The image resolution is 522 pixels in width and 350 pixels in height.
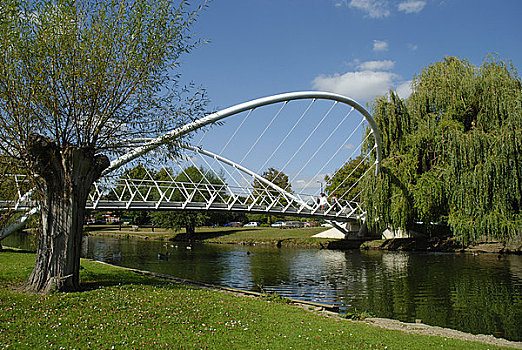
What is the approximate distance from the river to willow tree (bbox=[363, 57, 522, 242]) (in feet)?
9.67

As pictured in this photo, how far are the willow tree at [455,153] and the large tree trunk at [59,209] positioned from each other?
21.2 metres

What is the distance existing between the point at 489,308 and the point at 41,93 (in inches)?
566

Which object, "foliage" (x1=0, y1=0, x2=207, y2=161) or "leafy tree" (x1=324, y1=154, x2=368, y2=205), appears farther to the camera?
"leafy tree" (x1=324, y1=154, x2=368, y2=205)

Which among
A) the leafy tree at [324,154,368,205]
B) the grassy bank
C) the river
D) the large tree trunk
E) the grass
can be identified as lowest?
the river

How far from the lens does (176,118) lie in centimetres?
1194

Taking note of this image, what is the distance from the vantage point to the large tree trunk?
396 inches

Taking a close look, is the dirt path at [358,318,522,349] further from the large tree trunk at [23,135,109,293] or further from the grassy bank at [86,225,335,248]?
the grassy bank at [86,225,335,248]

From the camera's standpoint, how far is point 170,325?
7625mm

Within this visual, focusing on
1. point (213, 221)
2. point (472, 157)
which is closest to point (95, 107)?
point (472, 157)

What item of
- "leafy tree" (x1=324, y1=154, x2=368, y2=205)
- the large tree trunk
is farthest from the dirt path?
"leafy tree" (x1=324, y1=154, x2=368, y2=205)

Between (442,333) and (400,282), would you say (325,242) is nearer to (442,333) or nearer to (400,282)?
(400,282)

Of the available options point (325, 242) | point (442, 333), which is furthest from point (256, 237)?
point (442, 333)

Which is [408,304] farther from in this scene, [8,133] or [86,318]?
[8,133]

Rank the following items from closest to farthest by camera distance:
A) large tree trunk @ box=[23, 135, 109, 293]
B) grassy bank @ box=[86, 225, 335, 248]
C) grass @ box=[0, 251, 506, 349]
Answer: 1. grass @ box=[0, 251, 506, 349]
2. large tree trunk @ box=[23, 135, 109, 293]
3. grassy bank @ box=[86, 225, 335, 248]
